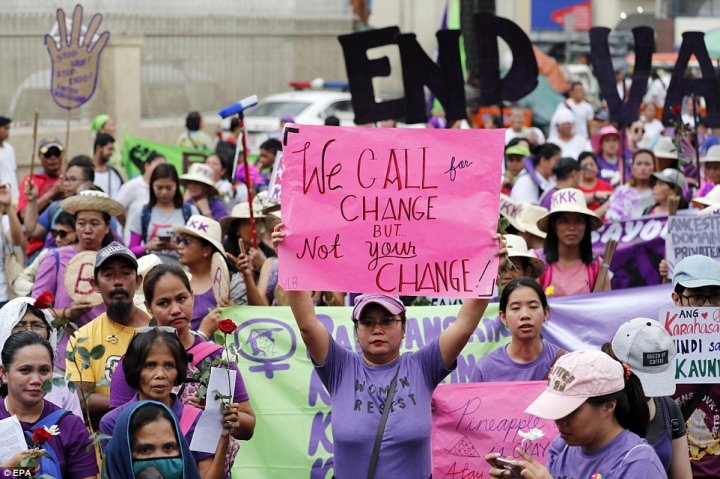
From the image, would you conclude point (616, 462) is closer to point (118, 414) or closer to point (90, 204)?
point (118, 414)

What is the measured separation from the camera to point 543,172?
13641mm

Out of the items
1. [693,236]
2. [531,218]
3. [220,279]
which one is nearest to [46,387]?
[220,279]

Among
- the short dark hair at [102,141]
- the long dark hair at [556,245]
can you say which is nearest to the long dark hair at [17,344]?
the long dark hair at [556,245]

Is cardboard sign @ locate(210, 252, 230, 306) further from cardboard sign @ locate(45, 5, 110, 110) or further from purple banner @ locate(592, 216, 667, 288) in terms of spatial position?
cardboard sign @ locate(45, 5, 110, 110)

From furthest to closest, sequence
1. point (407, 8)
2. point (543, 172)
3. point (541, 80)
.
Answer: point (407, 8) → point (541, 80) → point (543, 172)

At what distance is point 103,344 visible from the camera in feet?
22.1

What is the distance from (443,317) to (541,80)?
2134 centimetres

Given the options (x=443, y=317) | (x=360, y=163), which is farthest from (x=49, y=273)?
(x=360, y=163)

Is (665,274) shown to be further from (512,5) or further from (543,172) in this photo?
(512,5)

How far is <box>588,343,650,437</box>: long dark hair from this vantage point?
4.83m

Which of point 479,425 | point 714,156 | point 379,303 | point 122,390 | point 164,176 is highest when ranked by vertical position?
point 714,156

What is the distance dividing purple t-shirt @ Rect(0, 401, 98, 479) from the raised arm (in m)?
0.97

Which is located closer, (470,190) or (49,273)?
(470,190)

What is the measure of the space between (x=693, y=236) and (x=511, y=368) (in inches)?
93.4
